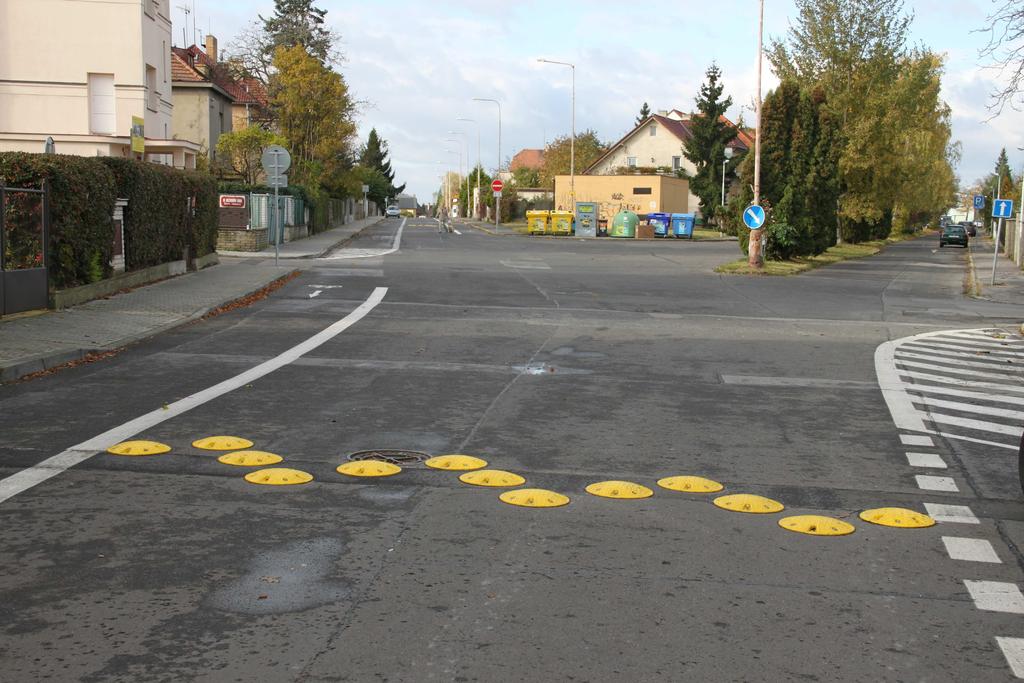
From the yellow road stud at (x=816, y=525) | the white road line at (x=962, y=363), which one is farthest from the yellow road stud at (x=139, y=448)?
the white road line at (x=962, y=363)

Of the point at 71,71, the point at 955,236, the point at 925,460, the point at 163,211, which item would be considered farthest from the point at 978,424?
the point at 955,236

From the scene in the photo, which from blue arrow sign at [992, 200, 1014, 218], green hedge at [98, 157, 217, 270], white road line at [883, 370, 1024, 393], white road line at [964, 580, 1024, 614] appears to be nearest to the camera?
white road line at [964, 580, 1024, 614]

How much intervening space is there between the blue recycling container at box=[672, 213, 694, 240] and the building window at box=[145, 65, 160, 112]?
107 ft

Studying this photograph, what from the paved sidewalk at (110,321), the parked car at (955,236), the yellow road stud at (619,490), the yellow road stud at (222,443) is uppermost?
the parked car at (955,236)

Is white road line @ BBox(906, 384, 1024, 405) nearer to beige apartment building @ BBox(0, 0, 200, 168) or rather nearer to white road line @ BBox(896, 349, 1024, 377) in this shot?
white road line @ BBox(896, 349, 1024, 377)

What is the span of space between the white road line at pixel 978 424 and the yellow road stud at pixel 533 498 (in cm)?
457

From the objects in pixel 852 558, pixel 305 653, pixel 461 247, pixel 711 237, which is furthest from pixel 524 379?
pixel 711 237

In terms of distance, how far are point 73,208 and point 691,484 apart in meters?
12.9

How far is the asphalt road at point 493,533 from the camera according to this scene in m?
4.24

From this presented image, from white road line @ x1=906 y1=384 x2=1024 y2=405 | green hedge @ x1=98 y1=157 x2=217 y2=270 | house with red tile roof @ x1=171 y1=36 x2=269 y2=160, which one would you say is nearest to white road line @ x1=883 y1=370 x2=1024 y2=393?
white road line @ x1=906 y1=384 x2=1024 y2=405

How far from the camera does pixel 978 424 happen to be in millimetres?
9523

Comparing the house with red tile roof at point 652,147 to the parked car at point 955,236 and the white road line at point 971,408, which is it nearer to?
the parked car at point 955,236

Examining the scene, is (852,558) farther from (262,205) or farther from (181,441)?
(262,205)

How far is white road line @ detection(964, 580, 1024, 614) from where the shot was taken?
4825mm
